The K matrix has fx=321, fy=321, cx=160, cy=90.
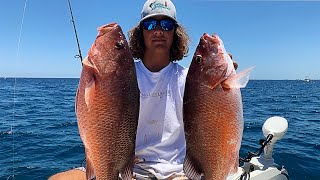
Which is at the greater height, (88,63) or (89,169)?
(88,63)

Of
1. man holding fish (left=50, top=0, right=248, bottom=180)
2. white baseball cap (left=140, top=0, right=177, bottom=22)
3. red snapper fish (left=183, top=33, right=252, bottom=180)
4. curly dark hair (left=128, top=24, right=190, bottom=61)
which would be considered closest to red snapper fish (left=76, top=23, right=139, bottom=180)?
man holding fish (left=50, top=0, right=248, bottom=180)

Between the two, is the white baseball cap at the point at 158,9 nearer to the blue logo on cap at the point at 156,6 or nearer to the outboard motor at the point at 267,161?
the blue logo on cap at the point at 156,6

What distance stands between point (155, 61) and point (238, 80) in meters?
1.20

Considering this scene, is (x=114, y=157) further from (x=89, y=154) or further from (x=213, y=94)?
(x=213, y=94)

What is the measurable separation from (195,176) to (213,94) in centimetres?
67

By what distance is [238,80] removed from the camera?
246 centimetres

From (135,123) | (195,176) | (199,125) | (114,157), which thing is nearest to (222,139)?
(199,125)

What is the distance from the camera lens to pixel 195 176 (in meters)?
2.56

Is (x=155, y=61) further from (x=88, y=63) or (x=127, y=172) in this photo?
(x=127, y=172)

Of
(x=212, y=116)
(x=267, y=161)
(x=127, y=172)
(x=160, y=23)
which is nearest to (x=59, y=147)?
(x=267, y=161)

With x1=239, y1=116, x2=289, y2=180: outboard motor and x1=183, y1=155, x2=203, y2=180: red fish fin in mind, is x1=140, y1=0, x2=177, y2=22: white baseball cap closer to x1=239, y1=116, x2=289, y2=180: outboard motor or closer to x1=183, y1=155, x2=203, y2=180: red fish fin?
x1=183, y1=155, x2=203, y2=180: red fish fin

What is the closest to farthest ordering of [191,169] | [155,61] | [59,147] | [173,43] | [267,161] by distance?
[191,169]
[155,61]
[173,43]
[267,161]
[59,147]

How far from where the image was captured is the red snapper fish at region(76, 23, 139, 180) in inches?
90.1

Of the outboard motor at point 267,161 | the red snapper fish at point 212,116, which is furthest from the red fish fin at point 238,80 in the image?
the outboard motor at point 267,161
